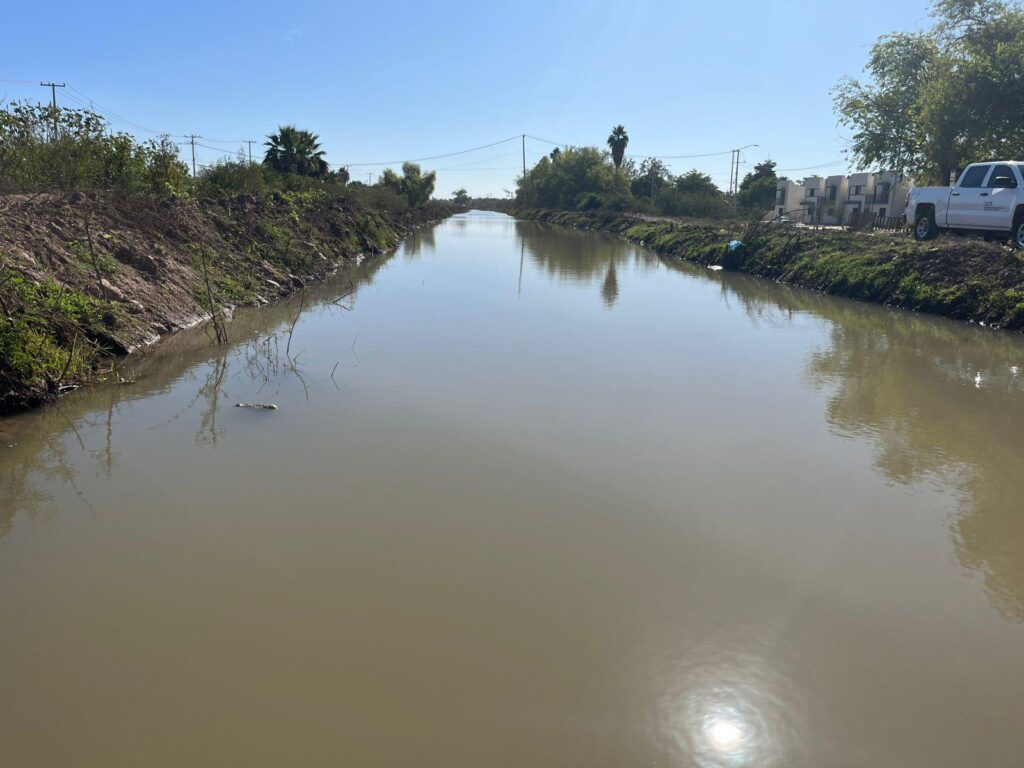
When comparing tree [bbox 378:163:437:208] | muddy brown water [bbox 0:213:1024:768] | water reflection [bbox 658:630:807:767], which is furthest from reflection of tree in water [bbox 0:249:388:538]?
tree [bbox 378:163:437:208]

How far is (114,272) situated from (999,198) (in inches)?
736

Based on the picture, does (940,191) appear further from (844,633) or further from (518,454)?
(844,633)

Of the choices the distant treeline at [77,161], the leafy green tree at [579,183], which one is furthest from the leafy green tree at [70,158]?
the leafy green tree at [579,183]

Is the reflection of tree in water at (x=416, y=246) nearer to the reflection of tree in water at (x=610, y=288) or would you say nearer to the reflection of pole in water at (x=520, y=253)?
the reflection of pole in water at (x=520, y=253)

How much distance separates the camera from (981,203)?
16953 millimetres

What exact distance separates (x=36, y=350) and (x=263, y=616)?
18.1ft

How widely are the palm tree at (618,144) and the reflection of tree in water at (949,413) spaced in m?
79.8

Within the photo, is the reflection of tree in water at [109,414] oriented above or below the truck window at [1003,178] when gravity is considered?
below

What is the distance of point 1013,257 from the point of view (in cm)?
1545

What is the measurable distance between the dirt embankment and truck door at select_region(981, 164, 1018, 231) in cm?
1688

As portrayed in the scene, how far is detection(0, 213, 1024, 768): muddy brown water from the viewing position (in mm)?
3479

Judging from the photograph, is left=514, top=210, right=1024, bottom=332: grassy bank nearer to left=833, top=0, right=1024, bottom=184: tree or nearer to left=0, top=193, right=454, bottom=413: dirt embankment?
left=833, top=0, right=1024, bottom=184: tree

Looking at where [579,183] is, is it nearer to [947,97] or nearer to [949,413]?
[947,97]

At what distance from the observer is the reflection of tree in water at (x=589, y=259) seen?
24.0 m
